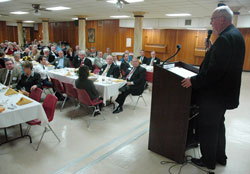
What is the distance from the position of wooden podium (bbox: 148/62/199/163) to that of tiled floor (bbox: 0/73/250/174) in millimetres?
238

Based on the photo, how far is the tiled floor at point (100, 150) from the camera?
293cm

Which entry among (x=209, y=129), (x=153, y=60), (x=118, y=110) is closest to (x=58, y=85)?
(x=118, y=110)

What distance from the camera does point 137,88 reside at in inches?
213

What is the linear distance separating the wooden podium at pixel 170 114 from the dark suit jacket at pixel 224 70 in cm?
26

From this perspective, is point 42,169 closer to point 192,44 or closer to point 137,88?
point 137,88

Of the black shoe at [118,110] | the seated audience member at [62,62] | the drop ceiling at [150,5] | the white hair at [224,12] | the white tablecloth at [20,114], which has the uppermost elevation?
the drop ceiling at [150,5]

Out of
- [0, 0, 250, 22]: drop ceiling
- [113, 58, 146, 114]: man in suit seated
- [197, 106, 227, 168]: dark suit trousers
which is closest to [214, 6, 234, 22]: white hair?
[197, 106, 227, 168]: dark suit trousers

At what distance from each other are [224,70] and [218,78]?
11cm

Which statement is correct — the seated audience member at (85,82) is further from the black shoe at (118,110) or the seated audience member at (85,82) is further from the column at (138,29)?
the column at (138,29)

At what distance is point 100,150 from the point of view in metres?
3.43

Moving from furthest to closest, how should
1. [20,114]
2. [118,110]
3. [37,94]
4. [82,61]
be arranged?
[82,61], [118,110], [37,94], [20,114]

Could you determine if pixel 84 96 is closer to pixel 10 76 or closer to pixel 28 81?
pixel 28 81

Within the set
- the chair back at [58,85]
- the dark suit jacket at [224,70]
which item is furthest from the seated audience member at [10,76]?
the dark suit jacket at [224,70]

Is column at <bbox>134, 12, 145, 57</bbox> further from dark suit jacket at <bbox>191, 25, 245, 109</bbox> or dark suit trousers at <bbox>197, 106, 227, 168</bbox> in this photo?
dark suit trousers at <bbox>197, 106, 227, 168</bbox>
